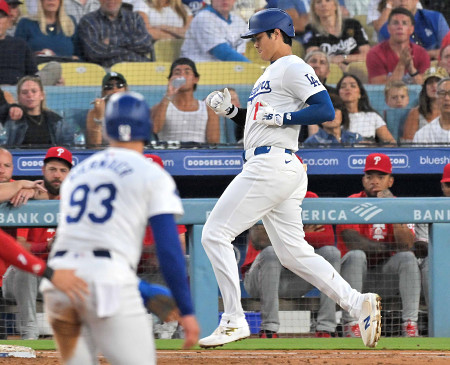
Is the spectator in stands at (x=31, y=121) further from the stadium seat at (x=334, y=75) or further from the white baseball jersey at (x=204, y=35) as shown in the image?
the stadium seat at (x=334, y=75)

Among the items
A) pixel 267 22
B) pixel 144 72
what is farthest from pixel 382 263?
pixel 144 72

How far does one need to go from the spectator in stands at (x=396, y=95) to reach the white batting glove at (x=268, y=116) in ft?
14.1

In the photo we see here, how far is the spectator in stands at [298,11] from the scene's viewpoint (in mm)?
9594

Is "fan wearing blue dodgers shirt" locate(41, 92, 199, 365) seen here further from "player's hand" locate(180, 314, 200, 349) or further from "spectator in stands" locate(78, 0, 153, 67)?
"spectator in stands" locate(78, 0, 153, 67)

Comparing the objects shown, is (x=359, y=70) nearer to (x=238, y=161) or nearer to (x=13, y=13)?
(x=238, y=161)

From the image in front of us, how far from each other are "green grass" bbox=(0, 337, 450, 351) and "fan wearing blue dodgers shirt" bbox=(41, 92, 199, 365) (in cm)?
285

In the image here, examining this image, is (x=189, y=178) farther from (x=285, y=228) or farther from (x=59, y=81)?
(x=285, y=228)

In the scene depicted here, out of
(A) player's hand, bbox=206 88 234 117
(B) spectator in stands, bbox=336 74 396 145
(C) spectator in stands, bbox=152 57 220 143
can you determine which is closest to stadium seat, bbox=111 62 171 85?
(C) spectator in stands, bbox=152 57 220 143

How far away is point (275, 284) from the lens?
5812 millimetres

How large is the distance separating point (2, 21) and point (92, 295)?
6864 mm

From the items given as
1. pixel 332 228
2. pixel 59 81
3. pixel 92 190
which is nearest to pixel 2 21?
pixel 59 81

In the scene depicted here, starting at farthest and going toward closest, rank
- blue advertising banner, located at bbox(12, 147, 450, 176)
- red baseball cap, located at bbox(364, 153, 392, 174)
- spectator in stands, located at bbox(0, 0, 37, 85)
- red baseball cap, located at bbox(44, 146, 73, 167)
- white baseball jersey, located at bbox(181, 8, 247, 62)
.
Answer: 1. white baseball jersey, located at bbox(181, 8, 247, 62)
2. spectator in stands, located at bbox(0, 0, 37, 85)
3. blue advertising banner, located at bbox(12, 147, 450, 176)
4. red baseball cap, located at bbox(364, 153, 392, 174)
5. red baseball cap, located at bbox(44, 146, 73, 167)

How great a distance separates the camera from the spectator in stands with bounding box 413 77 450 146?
8.31m

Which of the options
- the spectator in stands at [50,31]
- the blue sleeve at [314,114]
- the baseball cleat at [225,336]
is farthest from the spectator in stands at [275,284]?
the spectator in stands at [50,31]
